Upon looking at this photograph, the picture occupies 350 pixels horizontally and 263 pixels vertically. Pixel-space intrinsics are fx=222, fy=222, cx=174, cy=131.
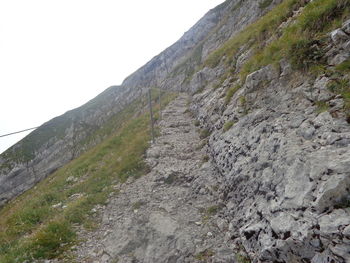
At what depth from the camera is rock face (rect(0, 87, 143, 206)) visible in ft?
244

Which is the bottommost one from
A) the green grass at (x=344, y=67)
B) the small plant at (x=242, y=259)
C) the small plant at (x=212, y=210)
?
the small plant at (x=212, y=210)

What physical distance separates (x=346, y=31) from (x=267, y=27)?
10.2 metres

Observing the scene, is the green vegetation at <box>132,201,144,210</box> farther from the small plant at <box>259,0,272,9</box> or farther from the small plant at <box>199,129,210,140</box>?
the small plant at <box>259,0,272,9</box>

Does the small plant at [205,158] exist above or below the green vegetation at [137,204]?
below

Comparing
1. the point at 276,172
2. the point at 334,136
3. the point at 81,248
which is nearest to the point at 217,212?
the point at 276,172

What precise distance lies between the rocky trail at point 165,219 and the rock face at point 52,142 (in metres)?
62.7

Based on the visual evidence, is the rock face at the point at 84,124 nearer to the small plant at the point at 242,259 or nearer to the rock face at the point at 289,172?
the rock face at the point at 289,172

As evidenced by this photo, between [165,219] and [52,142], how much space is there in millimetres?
95967

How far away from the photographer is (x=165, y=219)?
840cm

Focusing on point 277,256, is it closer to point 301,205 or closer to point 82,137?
point 301,205

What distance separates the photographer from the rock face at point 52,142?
244 feet

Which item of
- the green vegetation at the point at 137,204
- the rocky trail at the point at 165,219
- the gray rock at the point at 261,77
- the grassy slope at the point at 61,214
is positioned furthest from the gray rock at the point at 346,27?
the grassy slope at the point at 61,214

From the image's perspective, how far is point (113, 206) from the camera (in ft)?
34.3

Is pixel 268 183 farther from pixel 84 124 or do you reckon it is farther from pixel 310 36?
pixel 84 124
